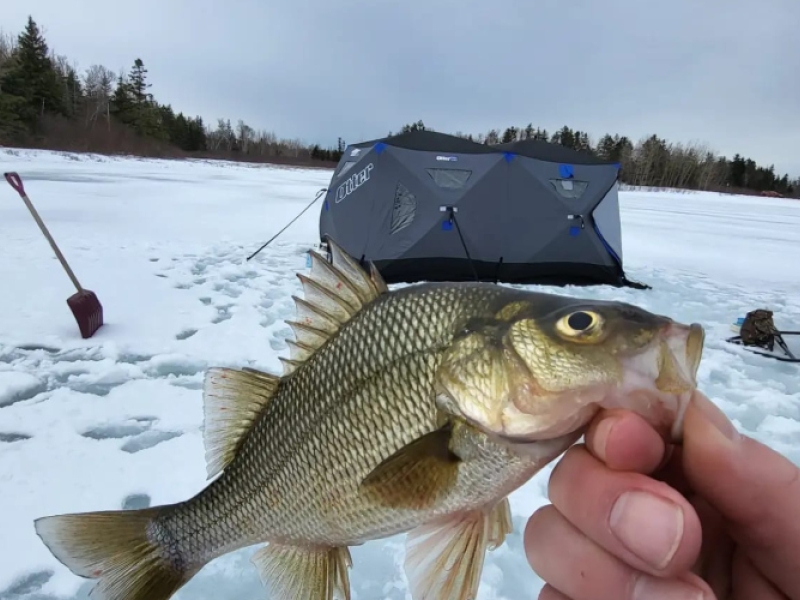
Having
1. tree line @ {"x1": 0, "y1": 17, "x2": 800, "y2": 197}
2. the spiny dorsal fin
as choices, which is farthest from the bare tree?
the spiny dorsal fin

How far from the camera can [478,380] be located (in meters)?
0.94

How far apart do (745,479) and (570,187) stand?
599 centimetres

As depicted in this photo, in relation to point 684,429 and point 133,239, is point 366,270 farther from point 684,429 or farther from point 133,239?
point 133,239

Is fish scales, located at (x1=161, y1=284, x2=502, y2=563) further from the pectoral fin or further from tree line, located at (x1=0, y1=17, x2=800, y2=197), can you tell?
tree line, located at (x1=0, y1=17, x2=800, y2=197)

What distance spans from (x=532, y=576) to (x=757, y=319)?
3.54 metres

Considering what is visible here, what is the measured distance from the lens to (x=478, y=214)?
609cm

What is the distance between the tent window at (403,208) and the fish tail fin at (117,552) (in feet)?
16.7

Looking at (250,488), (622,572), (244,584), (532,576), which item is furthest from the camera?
(532,576)

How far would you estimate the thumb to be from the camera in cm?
89

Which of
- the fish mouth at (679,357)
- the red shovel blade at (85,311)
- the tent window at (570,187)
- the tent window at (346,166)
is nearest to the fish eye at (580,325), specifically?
the fish mouth at (679,357)

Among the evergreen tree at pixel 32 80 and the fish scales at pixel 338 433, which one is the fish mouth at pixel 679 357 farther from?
the evergreen tree at pixel 32 80

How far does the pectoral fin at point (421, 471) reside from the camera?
957 millimetres

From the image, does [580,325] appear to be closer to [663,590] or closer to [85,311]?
[663,590]

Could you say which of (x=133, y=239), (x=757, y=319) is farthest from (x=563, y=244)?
(x=133, y=239)
